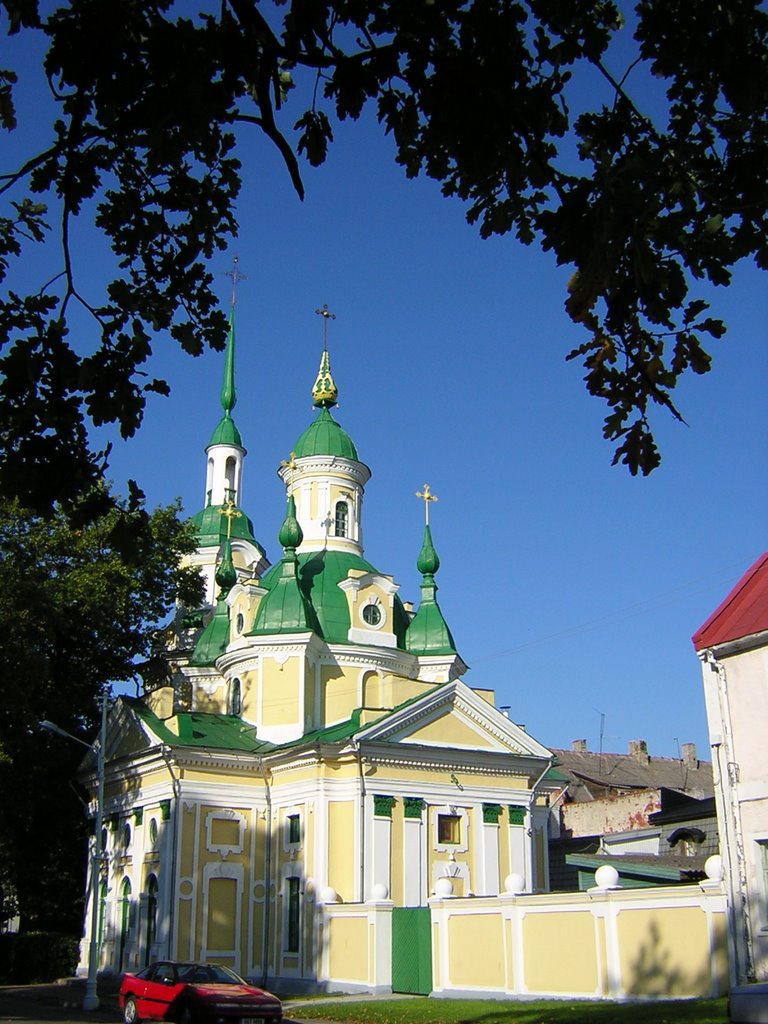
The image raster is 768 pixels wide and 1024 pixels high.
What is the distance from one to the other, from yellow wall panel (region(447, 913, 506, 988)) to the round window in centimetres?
1537

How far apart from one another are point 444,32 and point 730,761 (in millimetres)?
15245

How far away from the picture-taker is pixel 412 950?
2627 cm

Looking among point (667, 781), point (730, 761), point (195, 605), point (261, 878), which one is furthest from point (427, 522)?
point (667, 781)

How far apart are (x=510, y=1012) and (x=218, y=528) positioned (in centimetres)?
3794

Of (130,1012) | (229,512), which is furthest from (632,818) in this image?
(130,1012)

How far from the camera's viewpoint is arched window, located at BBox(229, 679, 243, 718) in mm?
37750

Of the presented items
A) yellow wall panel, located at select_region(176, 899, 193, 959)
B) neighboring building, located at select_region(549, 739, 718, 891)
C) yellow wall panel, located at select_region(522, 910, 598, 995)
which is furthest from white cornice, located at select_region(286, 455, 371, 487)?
yellow wall panel, located at select_region(522, 910, 598, 995)

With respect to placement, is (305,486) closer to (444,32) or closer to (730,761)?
(730,761)

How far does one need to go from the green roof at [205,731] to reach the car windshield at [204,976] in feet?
43.3

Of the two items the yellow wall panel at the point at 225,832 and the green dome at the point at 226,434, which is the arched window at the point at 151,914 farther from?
the green dome at the point at 226,434

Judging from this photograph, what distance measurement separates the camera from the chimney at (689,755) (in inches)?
2591

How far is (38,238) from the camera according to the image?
355 inches

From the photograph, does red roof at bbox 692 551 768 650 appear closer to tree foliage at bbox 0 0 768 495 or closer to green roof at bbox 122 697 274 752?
tree foliage at bbox 0 0 768 495

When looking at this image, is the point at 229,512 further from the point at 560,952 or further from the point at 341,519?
the point at 560,952
